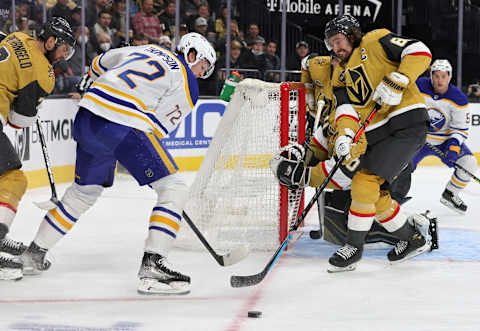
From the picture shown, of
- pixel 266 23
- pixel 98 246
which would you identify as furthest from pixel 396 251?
Answer: pixel 266 23

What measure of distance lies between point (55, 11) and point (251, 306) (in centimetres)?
492

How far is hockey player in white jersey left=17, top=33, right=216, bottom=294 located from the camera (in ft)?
8.73

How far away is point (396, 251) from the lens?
10.9 feet

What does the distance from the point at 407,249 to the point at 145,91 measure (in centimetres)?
138

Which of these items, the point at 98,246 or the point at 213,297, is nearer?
the point at 213,297

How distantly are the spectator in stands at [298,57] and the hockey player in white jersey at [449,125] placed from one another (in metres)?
3.40

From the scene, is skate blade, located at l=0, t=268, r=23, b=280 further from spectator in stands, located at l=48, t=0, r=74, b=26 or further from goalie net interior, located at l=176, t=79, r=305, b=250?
spectator in stands, located at l=48, t=0, r=74, b=26

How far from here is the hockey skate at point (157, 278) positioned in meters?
2.70

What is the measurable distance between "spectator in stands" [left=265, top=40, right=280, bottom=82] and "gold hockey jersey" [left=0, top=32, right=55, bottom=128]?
216 inches

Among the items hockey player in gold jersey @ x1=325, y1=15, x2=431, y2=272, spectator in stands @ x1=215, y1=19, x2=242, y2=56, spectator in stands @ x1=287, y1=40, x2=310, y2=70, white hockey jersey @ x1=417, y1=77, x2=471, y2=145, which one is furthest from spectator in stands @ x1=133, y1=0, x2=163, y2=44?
hockey player in gold jersey @ x1=325, y1=15, x2=431, y2=272

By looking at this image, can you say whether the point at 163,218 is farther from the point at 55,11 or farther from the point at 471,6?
the point at 471,6

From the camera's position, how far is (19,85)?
285 centimetres

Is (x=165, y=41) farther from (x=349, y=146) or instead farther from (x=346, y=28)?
(x=349, y=146)

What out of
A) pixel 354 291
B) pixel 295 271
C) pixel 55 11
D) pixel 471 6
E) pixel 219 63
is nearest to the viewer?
pixel 354 291
